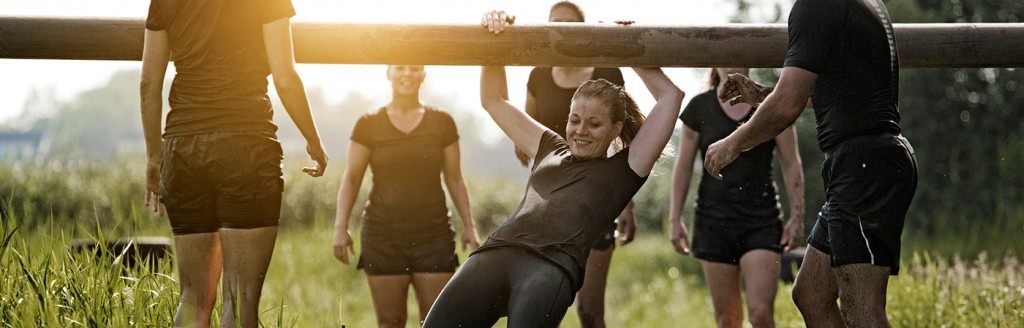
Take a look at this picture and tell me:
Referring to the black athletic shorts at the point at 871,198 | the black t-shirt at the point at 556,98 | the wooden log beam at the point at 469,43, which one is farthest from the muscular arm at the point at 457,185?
the black athletic shorts at the point at 871,198

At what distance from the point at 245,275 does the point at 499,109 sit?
1.30 meters

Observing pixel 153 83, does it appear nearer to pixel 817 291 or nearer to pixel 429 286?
pixel 429 286

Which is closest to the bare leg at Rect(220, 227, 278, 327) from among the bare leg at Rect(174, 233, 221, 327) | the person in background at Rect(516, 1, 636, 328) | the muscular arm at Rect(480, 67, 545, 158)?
the bare leg at Rect(174, 233, 221, 327)

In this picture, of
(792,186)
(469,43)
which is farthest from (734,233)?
(469,43)

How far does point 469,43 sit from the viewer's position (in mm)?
4832

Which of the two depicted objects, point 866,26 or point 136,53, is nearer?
point 866,26

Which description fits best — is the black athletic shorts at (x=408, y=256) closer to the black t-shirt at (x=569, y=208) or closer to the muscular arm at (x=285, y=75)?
the black t-shirt at (x=569, y=208)

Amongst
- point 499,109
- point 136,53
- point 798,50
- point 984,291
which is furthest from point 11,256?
point 984,291

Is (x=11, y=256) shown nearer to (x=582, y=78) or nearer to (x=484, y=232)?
(x=582, y=78)

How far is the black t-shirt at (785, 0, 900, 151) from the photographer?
4.00 metres

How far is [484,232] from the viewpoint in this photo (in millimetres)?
19484

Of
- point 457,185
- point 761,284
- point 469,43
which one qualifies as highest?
point 469,43

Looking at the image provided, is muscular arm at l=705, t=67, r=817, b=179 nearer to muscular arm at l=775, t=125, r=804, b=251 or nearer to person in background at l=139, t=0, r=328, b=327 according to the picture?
person in background at l=139, t=0, r=328, b=327

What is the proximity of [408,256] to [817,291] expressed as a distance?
2.34 metres
